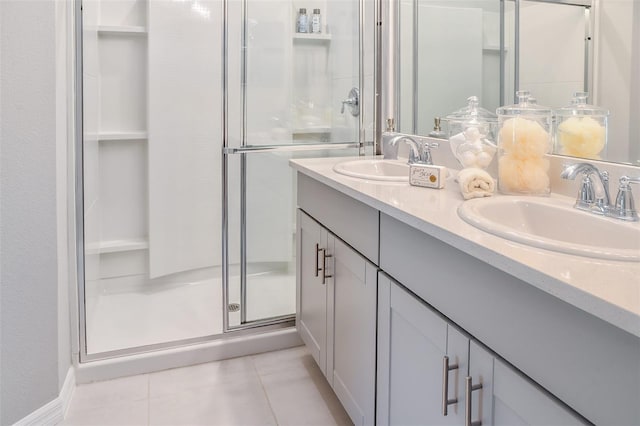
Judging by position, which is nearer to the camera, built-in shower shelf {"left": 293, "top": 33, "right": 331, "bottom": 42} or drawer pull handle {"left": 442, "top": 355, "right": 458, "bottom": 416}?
drawer pull handle {"left": 442, "top": 355, "right": 458, "bottom": 416}

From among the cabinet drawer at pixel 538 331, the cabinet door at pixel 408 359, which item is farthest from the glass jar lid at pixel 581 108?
the cabinet door at pixel 408 359

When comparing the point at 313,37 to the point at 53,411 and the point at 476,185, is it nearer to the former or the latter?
the point at 476,185

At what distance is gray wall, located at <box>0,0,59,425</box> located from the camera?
152cm

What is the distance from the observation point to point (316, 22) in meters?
2.19

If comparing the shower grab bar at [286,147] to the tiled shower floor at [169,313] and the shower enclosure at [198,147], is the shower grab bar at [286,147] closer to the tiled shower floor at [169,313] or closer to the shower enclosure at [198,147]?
the shower enclosure at [198,147]

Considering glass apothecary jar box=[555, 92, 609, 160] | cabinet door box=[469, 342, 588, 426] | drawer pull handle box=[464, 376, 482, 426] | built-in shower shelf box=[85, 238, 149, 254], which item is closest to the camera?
cabinet door box=[469, 342, 588, 426]

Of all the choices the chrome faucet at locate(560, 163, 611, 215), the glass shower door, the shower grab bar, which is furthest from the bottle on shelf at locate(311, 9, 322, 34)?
the chrome faucet at locate(560, 163, 611, 215)

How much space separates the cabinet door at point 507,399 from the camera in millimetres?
768

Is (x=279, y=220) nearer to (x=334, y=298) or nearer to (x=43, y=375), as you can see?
(x=334, y=298)

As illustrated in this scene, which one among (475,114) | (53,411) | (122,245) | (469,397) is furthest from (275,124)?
(469,397)

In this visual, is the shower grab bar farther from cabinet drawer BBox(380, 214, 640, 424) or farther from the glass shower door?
cabinet drawer BBox(380, 214, 640, 424)

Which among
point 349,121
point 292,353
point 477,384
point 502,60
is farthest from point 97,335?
point 502,60

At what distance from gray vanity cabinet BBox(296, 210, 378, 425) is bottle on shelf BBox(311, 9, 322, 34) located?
0.79 m

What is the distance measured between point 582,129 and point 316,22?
4.26ft
